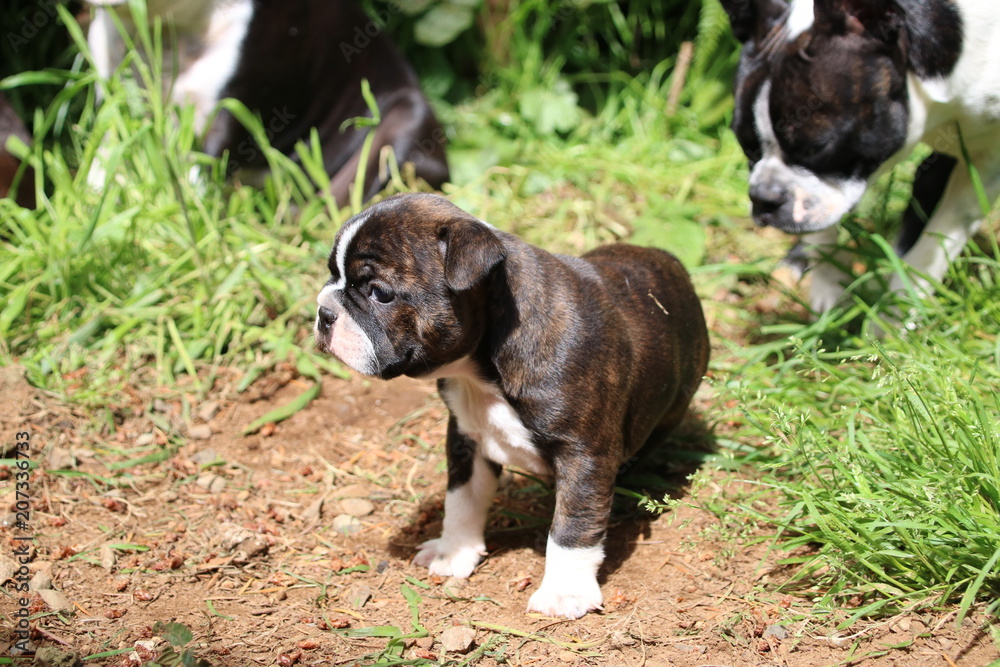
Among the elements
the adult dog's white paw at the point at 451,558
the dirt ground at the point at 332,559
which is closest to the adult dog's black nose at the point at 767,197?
the dirt ground at the point at 332,559

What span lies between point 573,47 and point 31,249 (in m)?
4.27

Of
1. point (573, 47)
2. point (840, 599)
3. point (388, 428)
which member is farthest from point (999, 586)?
point (573, 47)

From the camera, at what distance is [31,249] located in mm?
4621

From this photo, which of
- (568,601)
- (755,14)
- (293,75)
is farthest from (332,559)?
(293,75)

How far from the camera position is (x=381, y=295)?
291cm

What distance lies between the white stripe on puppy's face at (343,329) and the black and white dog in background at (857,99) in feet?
6.92

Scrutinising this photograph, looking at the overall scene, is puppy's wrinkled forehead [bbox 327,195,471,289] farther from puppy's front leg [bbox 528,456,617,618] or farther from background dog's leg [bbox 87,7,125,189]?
background dog's leg [bbox 87,7,125,189]

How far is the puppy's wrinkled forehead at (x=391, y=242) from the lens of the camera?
2.88 m

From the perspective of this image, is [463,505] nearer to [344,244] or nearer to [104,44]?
[344,244]

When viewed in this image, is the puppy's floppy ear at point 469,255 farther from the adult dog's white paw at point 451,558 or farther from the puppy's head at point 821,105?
the puppy's head at point 821,105

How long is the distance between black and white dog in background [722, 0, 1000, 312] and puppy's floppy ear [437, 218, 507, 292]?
1932 millimetres

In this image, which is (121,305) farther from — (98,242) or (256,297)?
(256,297)

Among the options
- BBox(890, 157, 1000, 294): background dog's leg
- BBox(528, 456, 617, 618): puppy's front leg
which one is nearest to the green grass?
BBox(890, 157, 1000, 294): background dog's leg

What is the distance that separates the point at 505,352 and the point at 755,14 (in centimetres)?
235
